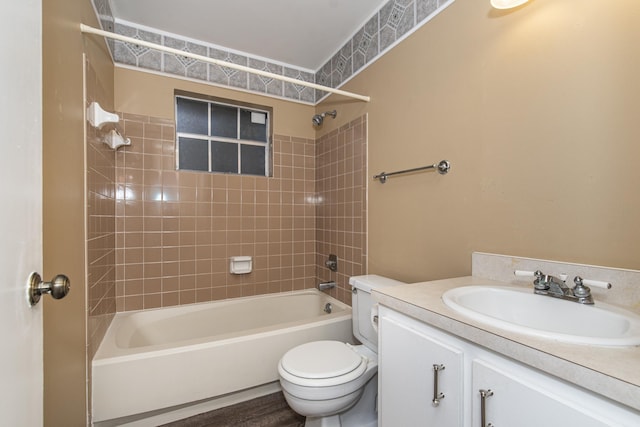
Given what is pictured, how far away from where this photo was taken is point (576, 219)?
3.19 feet

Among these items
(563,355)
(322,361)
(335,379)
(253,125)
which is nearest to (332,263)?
(322,361)

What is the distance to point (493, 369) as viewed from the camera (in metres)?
0.68

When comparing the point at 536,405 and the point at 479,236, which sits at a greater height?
the point at 479,236

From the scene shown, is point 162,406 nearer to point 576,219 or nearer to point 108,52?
point 576,219

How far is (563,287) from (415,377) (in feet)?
1.87

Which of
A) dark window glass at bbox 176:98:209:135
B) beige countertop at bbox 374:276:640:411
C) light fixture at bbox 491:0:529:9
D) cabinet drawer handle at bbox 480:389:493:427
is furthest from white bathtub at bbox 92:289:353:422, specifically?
light fixture at bbox 491:0:529:9

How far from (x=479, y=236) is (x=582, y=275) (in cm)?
38

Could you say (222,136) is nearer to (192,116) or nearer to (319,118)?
(192,116)

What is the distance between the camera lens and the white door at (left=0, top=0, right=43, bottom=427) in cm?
50

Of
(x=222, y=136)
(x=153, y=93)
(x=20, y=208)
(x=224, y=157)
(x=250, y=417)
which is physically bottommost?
(x=250, y=417)

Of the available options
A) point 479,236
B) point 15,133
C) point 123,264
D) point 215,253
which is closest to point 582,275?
point 479,236

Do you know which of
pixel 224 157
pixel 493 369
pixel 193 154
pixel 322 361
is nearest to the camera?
pixel 493 369

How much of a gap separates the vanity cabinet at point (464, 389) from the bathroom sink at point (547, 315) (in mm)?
91

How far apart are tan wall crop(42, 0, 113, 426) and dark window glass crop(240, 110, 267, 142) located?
1242mm
